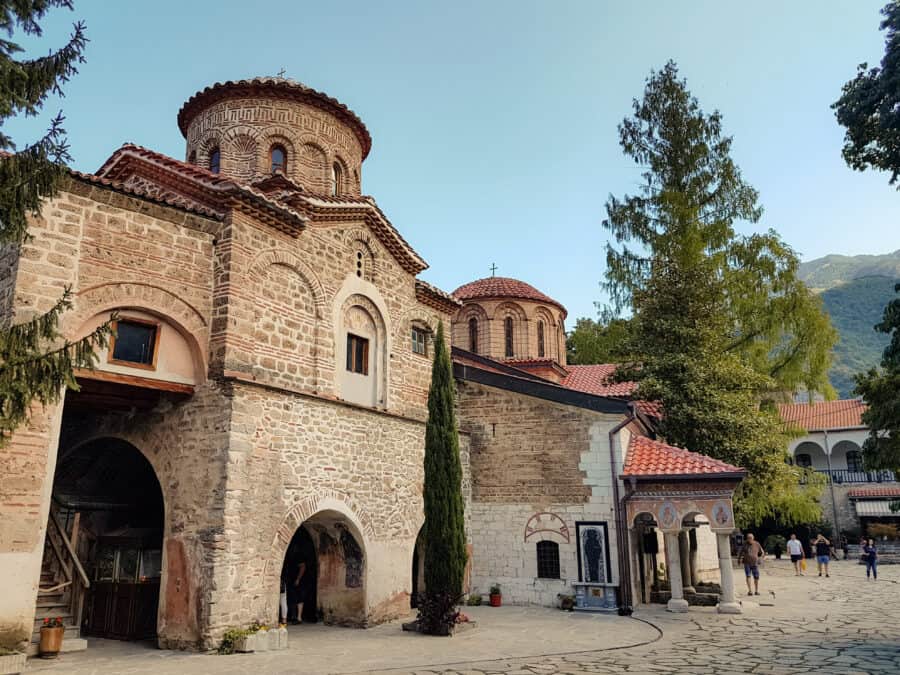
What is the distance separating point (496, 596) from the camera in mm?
13352

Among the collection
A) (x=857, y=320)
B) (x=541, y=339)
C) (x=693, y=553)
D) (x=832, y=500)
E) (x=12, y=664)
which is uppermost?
(x=857, y=320)

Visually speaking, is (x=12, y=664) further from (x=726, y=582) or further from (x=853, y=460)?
(x=853, y=460)

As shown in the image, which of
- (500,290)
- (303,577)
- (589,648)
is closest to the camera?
(589,648)

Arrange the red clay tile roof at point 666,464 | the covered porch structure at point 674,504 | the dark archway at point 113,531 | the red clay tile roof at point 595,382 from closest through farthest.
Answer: the dark archway at point 113,531 → the covered porch structure at point 674,504 → the red clay tile roof at point 666,464 → the red clay tile roof at point 595,382

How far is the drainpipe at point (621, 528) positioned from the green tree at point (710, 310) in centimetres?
263

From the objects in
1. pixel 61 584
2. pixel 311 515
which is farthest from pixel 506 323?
pixel 61 584

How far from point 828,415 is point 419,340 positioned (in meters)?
27.8

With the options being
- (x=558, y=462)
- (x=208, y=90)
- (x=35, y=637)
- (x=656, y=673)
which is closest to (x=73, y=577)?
(x=35, y=637)

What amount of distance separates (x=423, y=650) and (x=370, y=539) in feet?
8.68

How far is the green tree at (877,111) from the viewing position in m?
8.69

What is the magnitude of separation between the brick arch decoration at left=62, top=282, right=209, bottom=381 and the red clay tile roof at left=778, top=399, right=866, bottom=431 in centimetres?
2927

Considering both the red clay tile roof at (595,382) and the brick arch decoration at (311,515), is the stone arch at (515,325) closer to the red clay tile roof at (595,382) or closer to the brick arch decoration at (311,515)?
the red clay tile roof at (595,382)

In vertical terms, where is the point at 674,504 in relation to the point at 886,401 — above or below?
below

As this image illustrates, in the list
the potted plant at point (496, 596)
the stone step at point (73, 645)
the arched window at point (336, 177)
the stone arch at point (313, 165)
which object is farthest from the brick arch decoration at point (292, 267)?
the potted plant at point (496, 596)
